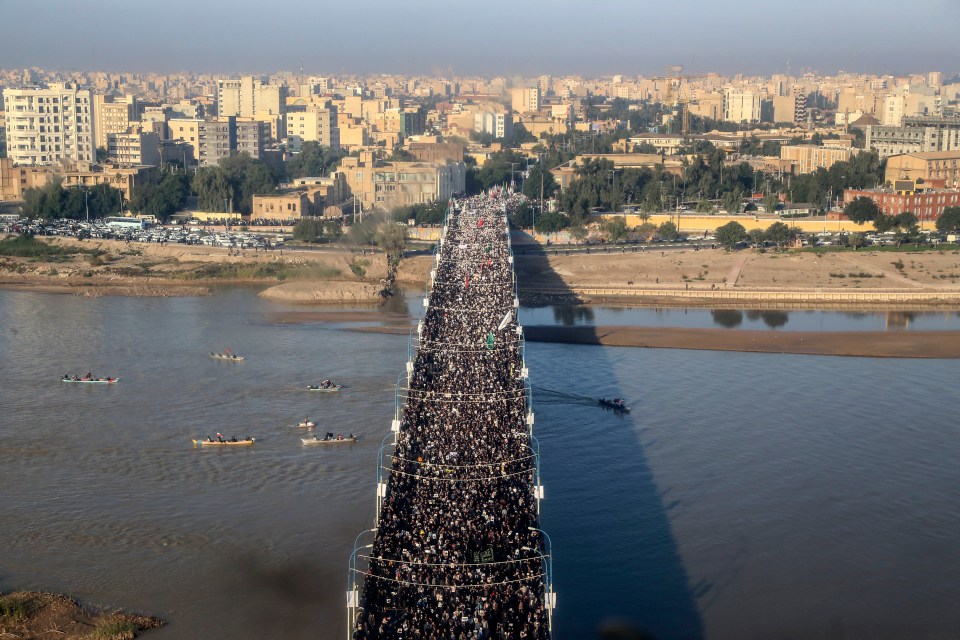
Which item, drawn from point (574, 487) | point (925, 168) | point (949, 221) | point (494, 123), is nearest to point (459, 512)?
point (574, 487)

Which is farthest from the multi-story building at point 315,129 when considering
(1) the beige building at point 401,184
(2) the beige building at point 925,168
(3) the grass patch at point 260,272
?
(3) the grass patch at point 260,272

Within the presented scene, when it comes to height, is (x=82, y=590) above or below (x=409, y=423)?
below

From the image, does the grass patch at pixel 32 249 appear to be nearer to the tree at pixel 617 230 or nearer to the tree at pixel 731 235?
Answer: the tree at pixel 617 230

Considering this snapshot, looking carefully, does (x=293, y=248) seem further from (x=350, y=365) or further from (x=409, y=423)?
(x=409, y=423)

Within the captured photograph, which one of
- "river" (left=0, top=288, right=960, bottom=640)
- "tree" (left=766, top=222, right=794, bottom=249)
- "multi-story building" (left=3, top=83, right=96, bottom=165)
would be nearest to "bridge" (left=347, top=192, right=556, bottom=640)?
"river" (left=0, top=288, right=960, bottom=640)

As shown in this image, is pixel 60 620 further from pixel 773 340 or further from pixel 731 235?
pixel 731 235

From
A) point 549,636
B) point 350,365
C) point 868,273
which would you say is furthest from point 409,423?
point 868,273

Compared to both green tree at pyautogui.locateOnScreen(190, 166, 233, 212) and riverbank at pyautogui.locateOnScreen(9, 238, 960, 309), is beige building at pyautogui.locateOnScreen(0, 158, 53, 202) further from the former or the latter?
riverbank at pyautogui.locateOnScreen(9, 238, 960, 309)

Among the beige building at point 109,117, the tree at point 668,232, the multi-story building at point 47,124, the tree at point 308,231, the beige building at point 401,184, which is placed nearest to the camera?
the tree at point 308,231
